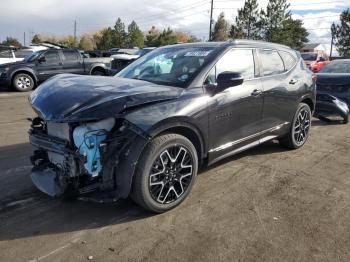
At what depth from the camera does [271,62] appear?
5.55 metres

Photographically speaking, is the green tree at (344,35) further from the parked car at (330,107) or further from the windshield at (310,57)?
the parked car at (330,107)

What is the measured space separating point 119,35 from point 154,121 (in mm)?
56689

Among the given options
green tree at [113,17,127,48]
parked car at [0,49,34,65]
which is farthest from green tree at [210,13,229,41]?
parked car at [0,49,34,65]

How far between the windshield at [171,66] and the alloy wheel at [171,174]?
31.6 inches

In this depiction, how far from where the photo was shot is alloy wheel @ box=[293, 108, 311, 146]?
620 cm

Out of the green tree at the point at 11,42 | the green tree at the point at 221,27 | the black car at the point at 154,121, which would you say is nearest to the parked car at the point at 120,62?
the black car at the point at 154,121

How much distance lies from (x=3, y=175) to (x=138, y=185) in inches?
89.3

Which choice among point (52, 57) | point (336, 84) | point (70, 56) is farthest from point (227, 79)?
point (70, 56)

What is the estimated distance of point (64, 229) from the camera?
3.62 meters

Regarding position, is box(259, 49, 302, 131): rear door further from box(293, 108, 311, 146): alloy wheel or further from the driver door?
box(293, 108, 311, 146): alloy wheel

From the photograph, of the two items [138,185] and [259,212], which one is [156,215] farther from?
[259,212]

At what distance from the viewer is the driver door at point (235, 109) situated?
14.6 feet

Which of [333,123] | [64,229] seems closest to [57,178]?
[64,229]

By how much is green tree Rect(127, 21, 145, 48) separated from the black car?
5417 cm
